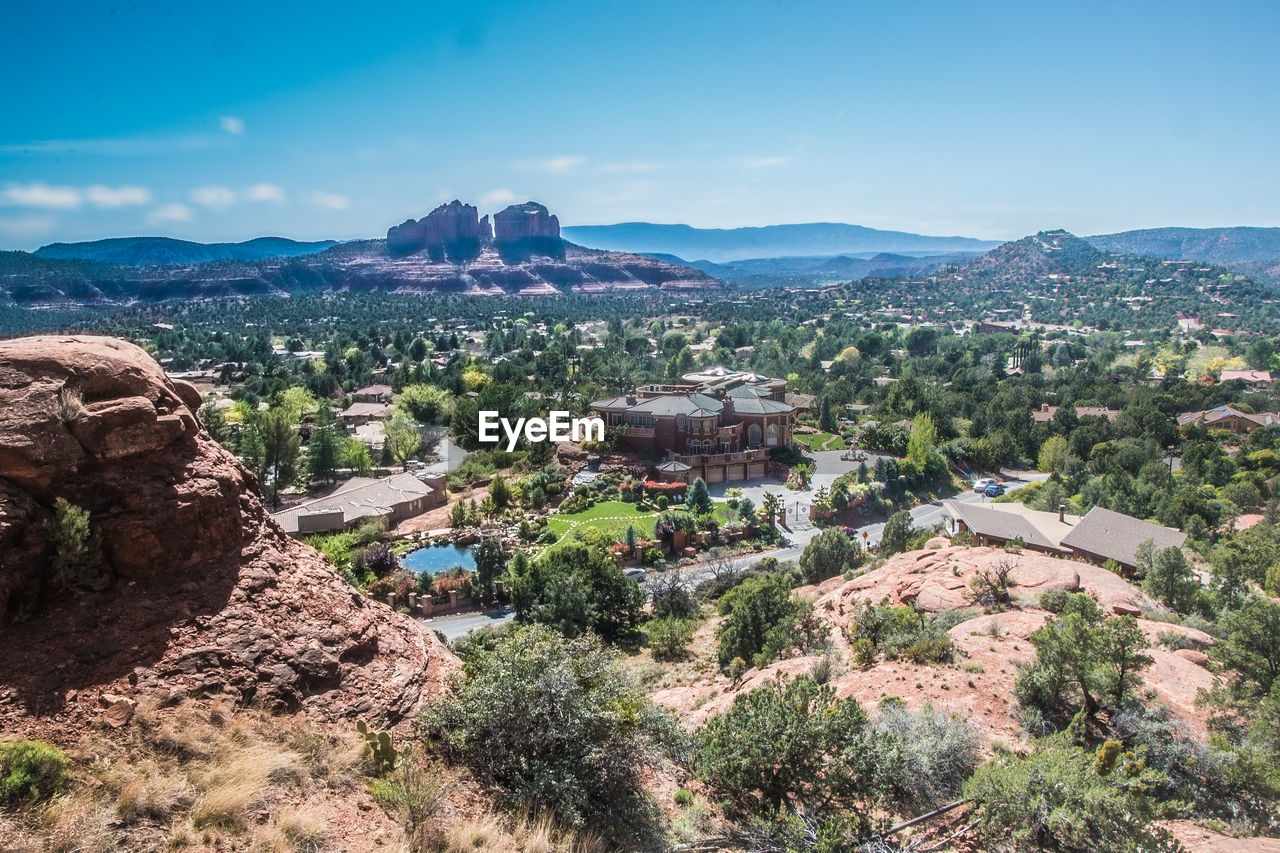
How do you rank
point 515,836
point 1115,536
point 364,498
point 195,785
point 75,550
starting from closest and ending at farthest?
point 195,785
point 75,550
point 515,836
point 1115,536
point 364,498

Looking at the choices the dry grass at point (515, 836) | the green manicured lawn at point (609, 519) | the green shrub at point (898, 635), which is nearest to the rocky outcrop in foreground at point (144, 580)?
the dry grass at point (515, 836)

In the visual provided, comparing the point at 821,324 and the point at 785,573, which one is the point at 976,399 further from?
the point at 821,324

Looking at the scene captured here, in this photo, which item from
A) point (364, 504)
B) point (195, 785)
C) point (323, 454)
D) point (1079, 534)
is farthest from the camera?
point (323, 454)

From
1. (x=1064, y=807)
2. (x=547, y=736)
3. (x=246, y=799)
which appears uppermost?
(x=246, y=799)

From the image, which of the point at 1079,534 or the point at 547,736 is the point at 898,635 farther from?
the point at 1079,534

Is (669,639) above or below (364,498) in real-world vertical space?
below

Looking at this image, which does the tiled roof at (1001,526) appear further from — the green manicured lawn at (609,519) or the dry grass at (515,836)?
the dry grass at (515,836)

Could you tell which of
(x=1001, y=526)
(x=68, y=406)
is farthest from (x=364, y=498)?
(x=1001, y=526)

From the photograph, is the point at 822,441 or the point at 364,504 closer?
the point at 364,504

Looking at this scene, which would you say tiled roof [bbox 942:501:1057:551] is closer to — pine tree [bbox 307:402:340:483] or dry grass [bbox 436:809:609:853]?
dry grass [bbox 436:809:609:853]
